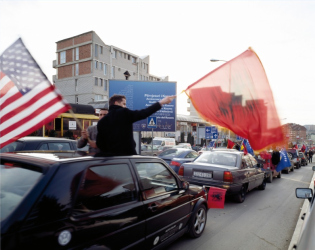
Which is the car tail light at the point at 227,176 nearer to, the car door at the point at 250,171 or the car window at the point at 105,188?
the car door at the point at 250,171

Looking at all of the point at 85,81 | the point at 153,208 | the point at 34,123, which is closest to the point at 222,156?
the point at 153,208

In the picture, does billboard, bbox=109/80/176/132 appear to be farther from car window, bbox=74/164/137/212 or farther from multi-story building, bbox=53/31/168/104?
multi-story building, bbox=53/31/168/104

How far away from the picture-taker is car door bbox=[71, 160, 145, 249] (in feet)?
7.83

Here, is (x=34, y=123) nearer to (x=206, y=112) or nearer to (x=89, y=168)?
(x=89, y=168)

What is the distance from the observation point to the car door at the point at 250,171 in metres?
7.66

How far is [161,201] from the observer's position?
3.42 meters

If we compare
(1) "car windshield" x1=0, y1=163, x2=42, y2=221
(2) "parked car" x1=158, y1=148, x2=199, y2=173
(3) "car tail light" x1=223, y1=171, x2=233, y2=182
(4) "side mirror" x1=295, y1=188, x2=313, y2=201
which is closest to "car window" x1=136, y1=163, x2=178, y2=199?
(1) "car windshield" x1=0, y1=163, x2=42, y2=221

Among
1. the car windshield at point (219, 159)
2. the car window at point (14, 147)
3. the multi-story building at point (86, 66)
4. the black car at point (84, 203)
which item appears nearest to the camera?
the black car at point (84, 203)

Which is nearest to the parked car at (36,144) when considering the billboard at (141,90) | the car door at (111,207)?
the car door at (111,207)

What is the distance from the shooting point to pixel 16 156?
2.62 metres

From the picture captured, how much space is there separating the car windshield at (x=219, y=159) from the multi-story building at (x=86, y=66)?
40.6 m


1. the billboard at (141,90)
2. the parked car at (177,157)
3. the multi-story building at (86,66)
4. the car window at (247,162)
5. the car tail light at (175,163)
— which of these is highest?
the multi-story building at (86,66)

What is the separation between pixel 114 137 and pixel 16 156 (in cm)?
123

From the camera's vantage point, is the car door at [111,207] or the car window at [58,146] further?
the car window at [58,146]
